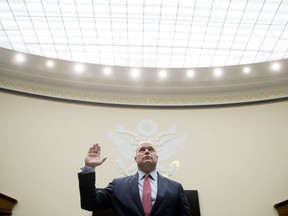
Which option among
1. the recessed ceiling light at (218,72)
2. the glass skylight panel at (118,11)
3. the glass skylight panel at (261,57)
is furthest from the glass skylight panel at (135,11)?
the glass skylight panel at (261,57)

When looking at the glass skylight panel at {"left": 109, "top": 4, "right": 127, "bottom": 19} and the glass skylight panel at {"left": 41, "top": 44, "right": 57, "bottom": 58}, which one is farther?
the glass skylight panel at {"left": 41, "top": 44, "right": 57, "bottom": 58}

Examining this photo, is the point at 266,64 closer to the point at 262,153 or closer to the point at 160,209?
the point at 262,153

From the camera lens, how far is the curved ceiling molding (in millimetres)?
10875

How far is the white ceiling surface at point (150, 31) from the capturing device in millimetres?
9664

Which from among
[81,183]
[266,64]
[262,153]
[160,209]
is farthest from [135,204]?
[266,64]

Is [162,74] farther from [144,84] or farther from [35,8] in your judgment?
[35,8]

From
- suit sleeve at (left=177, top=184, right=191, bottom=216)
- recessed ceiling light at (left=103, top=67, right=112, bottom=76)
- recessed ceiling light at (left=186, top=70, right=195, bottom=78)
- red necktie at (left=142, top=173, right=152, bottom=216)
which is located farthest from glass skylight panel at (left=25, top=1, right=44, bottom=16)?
suit sleeve at (left=177, top=184, right=191, bottom=216)

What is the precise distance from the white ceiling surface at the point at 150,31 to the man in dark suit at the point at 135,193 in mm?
7555

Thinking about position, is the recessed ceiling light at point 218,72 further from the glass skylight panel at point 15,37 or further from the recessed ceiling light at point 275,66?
the glass skylight panel at point 15,37

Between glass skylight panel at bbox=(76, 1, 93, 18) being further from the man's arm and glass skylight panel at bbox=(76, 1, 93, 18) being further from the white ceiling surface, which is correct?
the man's arm

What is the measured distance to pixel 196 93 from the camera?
470 inches

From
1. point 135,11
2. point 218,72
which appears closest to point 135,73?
point 135,11

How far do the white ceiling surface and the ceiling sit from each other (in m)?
0.03

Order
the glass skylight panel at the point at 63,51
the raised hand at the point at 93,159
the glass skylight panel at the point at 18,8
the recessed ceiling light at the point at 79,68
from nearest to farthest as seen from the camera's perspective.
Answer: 1. the raised hand at the point at 93,159
2. the glass skylight panel at the point at 18,8
3. the recessed ceiling light at the point at 79,68
4. the glass skylight panel at the point at 63,51
